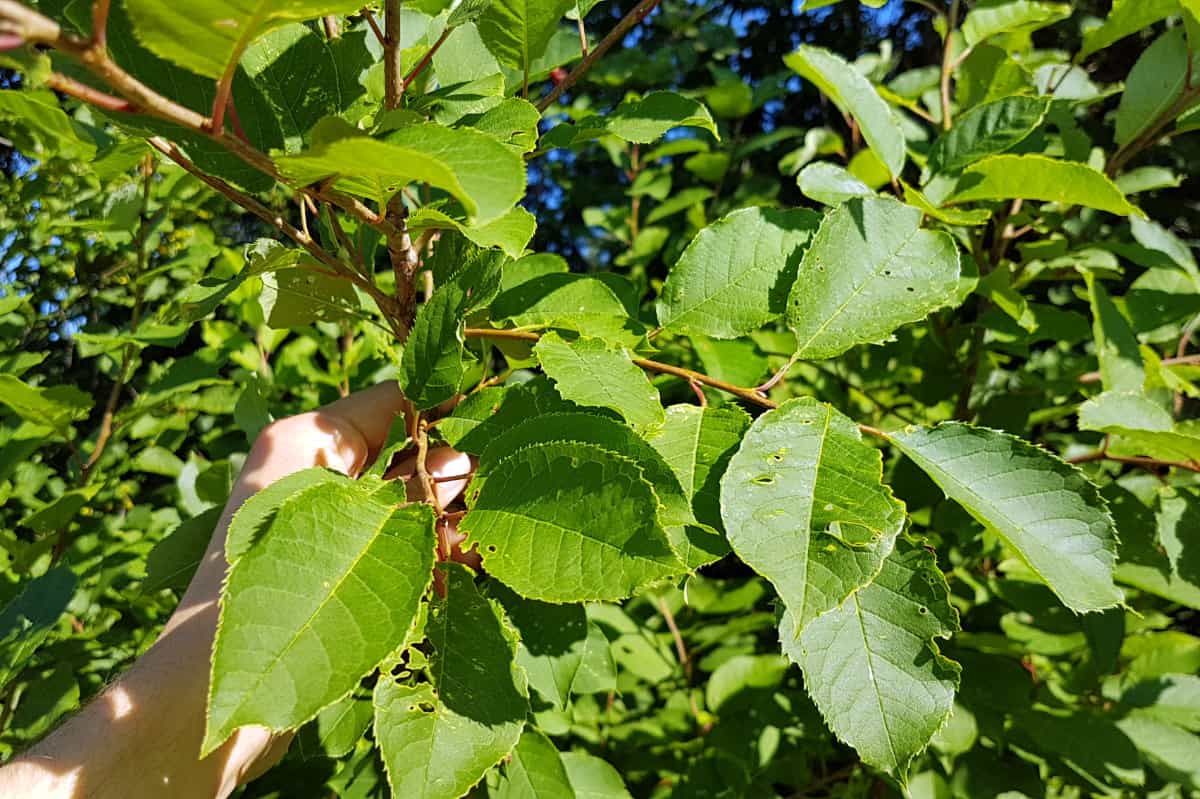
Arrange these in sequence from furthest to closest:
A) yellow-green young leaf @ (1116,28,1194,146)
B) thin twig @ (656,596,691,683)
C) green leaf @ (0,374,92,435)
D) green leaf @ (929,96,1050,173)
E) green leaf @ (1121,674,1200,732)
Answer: thin twig @ (656,596,691,683), green leaf @ (1121,674,1200,732), green leaf @ (0,374,92,435), yellow-green young leaf @ (1116,28,1194,146), green leaf @ (929,96,1050,173)

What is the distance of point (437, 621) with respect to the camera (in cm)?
68

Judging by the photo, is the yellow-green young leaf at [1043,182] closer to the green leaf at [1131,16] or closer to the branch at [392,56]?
the green leaf at [1131,16]

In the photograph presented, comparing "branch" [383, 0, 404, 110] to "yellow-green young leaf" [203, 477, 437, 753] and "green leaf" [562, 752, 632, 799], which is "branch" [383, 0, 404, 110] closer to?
"yellow-green young leaf" [203, 477, 437, 753]

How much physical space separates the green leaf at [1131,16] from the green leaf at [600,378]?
97 cm

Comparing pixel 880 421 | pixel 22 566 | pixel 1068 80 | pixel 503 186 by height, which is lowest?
pixel 22 566

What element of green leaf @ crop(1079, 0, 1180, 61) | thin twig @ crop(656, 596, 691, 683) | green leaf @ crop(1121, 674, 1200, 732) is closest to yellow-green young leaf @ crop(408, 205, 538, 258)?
green leaf @ crop(1079, 0, 1180, 61)

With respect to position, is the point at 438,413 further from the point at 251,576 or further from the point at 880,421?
the point at 880,421

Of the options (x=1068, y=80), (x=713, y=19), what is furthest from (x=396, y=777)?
(x=713, y=19)

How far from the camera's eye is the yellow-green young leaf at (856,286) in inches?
33.0

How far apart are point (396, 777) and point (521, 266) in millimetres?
587

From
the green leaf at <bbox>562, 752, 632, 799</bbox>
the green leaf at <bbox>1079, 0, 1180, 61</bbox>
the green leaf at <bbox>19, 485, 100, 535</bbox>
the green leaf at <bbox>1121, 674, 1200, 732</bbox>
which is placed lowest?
the green leaf at <bbox>1121, 674, 1200, 732</bbox>

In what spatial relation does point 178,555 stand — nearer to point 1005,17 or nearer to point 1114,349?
point 1114,349

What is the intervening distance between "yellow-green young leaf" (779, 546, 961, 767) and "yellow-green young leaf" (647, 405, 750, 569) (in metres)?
0.10

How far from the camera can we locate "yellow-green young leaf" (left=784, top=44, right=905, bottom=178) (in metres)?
1.06
